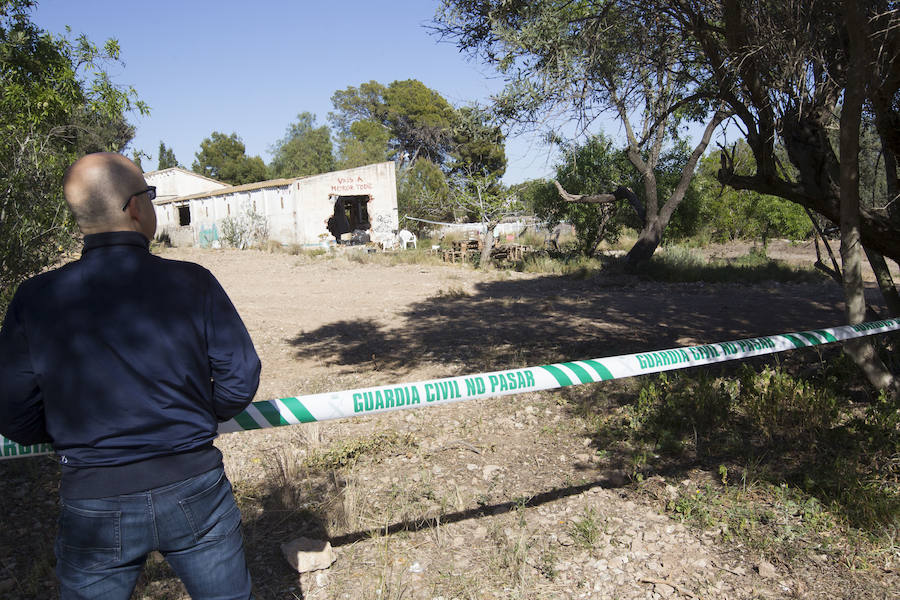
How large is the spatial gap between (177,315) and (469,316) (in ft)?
29.5

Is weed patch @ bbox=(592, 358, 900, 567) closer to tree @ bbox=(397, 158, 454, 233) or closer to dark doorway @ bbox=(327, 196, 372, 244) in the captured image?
tree @ bbox=(397, 158, 454, 233)

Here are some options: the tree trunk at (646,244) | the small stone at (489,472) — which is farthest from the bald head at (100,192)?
the tree trunk at (646,244)

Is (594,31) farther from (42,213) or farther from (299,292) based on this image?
(299,292)

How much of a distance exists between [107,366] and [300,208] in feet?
87.4

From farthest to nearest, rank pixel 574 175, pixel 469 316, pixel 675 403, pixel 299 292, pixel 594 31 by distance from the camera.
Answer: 1. pixel 574 175
2. pixel 299 292
3. pixel 469 316
4. pixel 594 31
5. pixel 675 403

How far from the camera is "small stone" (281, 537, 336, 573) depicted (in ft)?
10.1

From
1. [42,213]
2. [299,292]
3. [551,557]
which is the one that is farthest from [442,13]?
[299,292]

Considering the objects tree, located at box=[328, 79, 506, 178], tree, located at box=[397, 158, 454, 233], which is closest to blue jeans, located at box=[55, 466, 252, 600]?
tree, located at box=[397, 158, 454, 233]

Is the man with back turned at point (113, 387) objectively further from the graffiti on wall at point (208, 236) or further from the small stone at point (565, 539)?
the graffiti on wall at point (208, 236)

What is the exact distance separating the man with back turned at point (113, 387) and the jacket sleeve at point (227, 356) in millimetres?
21

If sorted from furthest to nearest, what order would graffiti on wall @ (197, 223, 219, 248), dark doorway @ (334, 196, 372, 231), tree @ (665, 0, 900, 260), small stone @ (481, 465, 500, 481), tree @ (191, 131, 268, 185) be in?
tree @ (191, 131, 268, 185) < dark doorway @ (334, 196, 372, 231) < graffiti on wall @ (197, 223, 219, 248) < tree @ (665, 0, 900, 260) < small stone @ (481, 465, 500, 481)

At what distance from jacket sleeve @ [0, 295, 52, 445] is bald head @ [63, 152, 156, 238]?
28cm

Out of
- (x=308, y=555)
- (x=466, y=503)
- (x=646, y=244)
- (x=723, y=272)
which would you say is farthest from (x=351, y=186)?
(x=308, y=555)

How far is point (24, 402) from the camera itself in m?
1.62
